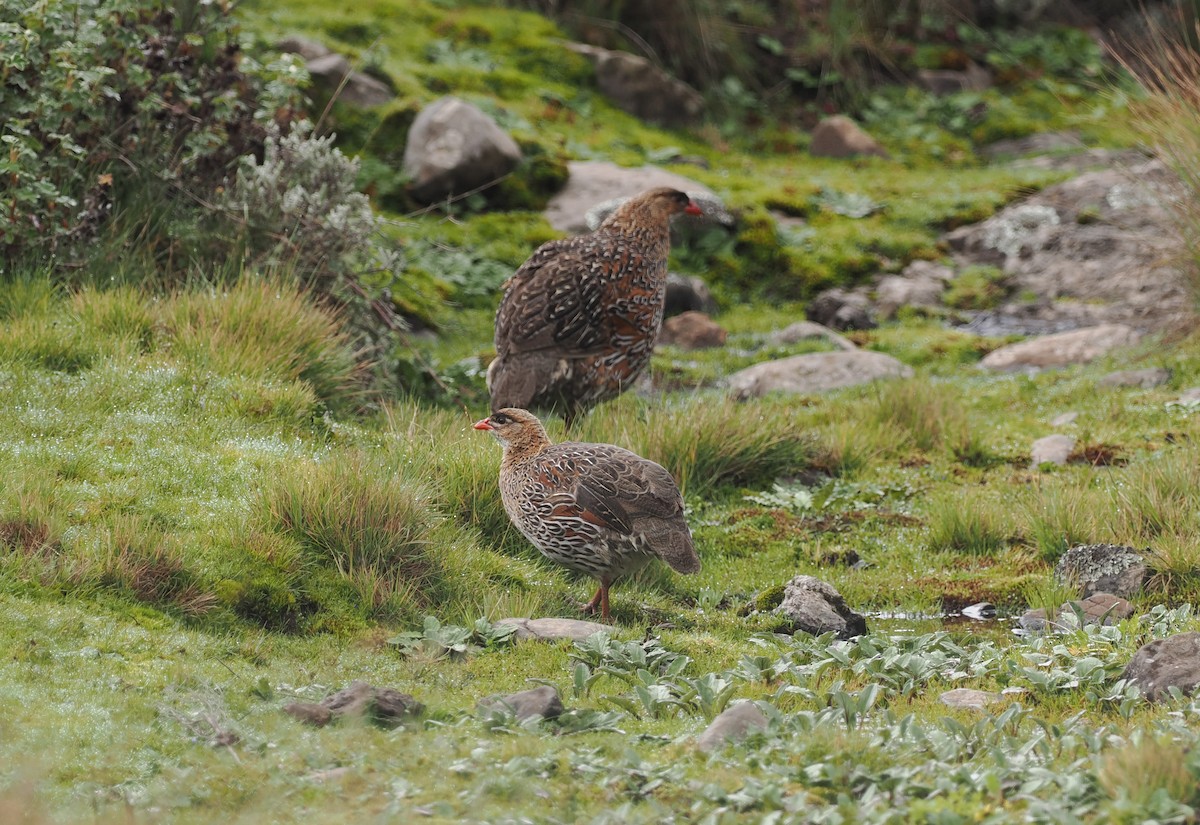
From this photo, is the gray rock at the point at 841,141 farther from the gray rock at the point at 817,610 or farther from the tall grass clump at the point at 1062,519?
the gray rock at the point at 817,610

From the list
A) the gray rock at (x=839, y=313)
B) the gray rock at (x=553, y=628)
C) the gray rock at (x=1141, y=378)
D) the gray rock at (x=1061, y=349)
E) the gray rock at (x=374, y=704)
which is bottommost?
the gray rock at (x=839, y=313)

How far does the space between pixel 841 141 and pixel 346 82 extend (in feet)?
24.8

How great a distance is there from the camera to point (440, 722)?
17.6 feet

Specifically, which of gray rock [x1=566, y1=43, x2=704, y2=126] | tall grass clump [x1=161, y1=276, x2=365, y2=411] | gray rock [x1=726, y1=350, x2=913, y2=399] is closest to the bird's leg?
tall grass clump [x1=161, y1=276, x2=365, y2=411]

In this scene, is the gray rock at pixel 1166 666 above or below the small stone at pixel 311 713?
above

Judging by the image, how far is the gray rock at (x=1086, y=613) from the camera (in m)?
7.06

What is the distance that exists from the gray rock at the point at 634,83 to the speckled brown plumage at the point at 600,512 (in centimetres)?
1228

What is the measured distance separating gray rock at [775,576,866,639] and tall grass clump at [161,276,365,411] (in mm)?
3798

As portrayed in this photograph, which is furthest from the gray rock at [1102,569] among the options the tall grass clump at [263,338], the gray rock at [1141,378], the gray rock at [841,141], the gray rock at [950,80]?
the gray rock at [950,80]

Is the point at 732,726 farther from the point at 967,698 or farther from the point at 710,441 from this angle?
the point at 710,441

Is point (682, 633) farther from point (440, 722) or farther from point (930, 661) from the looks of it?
point (440, 722)

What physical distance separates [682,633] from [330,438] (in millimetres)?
2917

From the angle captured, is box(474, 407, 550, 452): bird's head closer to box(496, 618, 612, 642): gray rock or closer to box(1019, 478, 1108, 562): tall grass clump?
box(496, 618, 612, 642): gray rock

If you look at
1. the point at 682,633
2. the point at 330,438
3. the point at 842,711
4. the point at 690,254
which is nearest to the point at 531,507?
the point at 682,633
